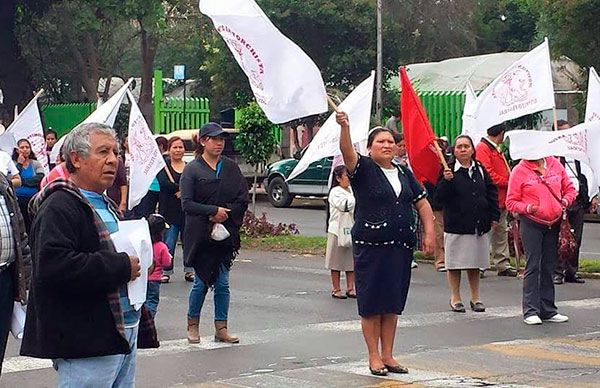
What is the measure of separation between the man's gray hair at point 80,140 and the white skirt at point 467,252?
7.22 meters

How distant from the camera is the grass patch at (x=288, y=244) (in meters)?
19.3

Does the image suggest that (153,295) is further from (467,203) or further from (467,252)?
(467,203)

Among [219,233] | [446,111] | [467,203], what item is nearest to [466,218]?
[467,203]

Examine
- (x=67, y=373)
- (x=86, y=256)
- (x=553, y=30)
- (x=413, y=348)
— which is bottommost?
(x=413, y=348)

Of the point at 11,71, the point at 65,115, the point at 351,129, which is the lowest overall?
the point at 351,129

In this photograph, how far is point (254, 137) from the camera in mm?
23109

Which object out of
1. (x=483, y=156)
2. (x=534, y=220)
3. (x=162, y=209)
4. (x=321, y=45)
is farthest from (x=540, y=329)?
(x=321, y=45)

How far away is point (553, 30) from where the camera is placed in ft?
99.3

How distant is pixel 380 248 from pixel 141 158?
5.59 metres

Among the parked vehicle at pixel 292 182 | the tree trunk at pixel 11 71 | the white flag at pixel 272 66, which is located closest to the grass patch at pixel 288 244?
the parked vehicle at pixel 292 182

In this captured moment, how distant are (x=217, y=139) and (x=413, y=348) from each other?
2420 mm

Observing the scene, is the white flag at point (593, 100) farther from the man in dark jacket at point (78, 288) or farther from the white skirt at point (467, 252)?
the man in dark jacket at point (78, 288)

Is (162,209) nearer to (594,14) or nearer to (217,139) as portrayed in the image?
(217,139)

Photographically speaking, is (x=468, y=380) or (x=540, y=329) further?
(x=540, y=329)
